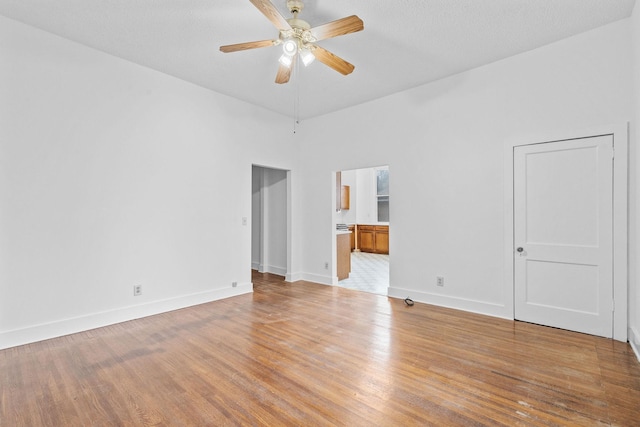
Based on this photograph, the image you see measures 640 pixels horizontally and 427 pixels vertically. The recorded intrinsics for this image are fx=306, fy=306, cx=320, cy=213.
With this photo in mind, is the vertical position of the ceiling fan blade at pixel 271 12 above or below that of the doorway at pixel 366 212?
above

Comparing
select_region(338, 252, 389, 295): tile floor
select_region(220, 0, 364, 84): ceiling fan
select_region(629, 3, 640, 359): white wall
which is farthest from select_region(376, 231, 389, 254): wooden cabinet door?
select_region(220, 0, 364, 84): ceiling fan

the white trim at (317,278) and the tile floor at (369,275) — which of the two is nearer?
the tile floor at (369,275)

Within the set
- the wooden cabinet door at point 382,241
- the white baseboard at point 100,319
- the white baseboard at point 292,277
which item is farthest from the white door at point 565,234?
the wooden cabinet door at point 382,241

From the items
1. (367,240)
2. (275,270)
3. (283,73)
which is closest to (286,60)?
(283,73)

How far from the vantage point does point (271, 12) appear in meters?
2.27

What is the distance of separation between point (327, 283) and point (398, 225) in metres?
1.72

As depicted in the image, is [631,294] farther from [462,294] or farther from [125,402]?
[125,402]

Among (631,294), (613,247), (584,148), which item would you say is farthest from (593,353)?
(584,148)

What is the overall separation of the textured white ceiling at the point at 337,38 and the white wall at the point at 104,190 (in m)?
0.38

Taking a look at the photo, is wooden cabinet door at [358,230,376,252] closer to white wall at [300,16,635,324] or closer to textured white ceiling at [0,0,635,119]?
white wall at [300,16,635,324]

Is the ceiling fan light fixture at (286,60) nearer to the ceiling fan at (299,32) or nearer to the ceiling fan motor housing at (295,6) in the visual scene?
the ceiling fan at (299,32)

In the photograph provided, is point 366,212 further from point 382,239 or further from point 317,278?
point 317,278

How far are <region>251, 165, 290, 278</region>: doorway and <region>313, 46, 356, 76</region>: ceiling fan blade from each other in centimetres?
296

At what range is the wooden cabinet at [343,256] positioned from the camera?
18.7 feet
